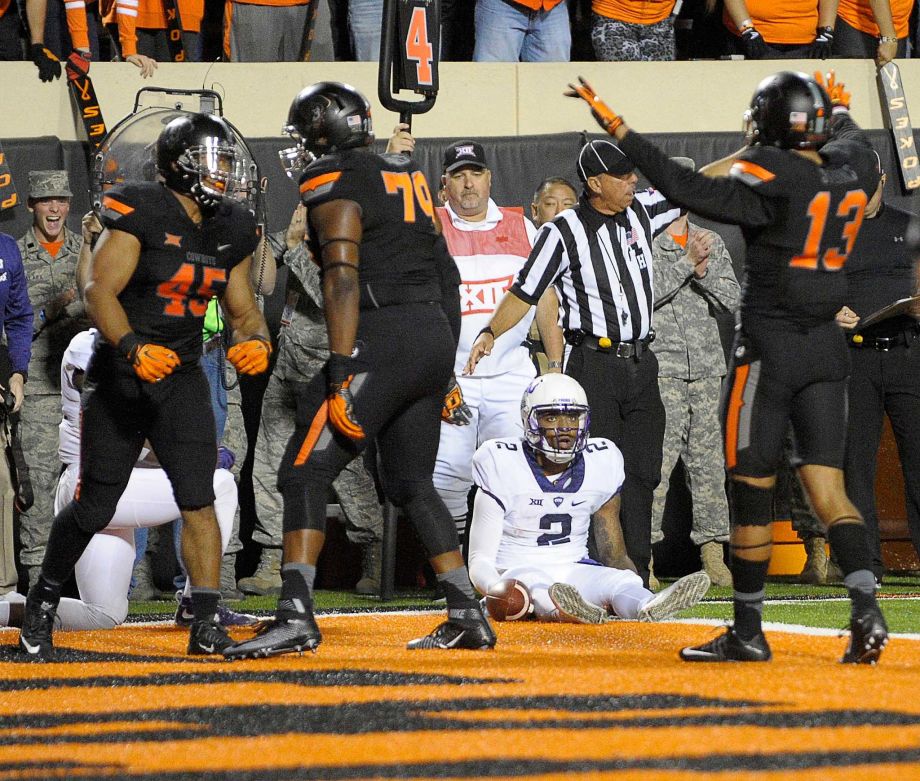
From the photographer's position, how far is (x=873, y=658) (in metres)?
3.76

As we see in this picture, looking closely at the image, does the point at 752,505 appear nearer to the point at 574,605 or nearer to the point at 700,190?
the point at 700,190

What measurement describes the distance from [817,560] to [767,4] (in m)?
3.41

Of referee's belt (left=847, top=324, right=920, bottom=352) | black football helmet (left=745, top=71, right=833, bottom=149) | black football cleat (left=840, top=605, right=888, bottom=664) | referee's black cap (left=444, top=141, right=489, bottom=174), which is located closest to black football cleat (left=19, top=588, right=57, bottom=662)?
black football cleat (left=840, top=605, right=888, bottom=664)

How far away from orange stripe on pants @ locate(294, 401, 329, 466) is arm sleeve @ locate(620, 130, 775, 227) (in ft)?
3.51

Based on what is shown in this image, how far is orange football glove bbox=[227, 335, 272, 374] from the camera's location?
14.1 ft

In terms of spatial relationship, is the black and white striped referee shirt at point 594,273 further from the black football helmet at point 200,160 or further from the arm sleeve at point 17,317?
the arm sleeve at point 17,317

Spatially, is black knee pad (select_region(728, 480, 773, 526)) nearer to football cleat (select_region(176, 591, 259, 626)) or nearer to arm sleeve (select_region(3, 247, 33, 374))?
football cleat (select_region(176, 591, 259, 626))

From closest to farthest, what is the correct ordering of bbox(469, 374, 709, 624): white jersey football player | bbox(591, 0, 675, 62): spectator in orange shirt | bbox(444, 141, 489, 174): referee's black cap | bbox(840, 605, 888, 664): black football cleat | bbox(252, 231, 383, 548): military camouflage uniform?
1. bbox(840, 605, 888, 664): black football cleat
2. bbox(469, 374, 709, 624): white jersey football player
3. bbox(444, 141, 489, 174): referee's black cap
4. bbox(252, 231, 383, 548): military camouflage uniform
5. bbox(591, 0, 675, 62): spectator in orange shirt

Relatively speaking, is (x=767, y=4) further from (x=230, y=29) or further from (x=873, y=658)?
(x=873, y=658)

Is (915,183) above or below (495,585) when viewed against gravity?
above

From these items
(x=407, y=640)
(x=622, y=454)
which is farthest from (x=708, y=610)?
(x=407, y=640)

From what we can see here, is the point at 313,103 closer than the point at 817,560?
Yes

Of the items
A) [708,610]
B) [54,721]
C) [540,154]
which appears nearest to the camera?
[54,721]

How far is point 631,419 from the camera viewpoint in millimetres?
5859
